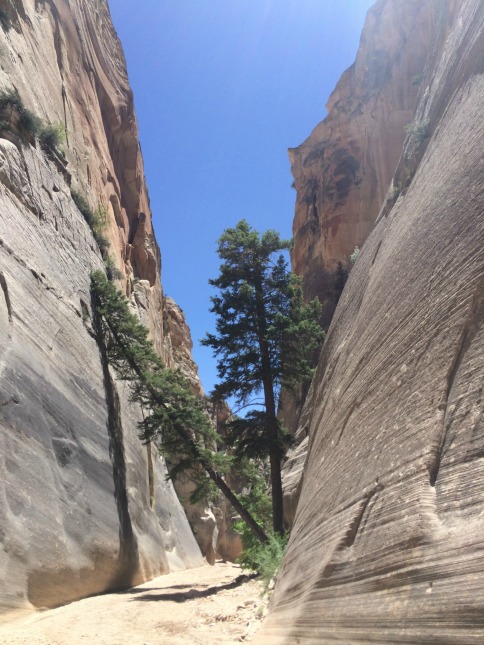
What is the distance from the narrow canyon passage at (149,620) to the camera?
25.4 ft

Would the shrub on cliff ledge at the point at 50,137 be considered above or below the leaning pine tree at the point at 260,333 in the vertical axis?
above

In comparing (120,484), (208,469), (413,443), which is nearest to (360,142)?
(208,469)

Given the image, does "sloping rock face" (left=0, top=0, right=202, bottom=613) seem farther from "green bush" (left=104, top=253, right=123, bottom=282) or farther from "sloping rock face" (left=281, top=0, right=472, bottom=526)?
"sloping rock face" (left=281, top=0, right=472, bottom=526)

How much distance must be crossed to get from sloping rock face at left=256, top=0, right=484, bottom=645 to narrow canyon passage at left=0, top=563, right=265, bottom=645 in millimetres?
1761

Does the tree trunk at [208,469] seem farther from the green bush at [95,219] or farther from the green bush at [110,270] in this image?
the green bush at [95,219]

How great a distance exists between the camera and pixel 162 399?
59.7ft

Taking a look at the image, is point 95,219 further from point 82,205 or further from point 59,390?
point 59,390

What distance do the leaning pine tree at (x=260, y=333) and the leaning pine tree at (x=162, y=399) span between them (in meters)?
1.12

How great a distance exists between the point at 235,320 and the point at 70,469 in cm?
848

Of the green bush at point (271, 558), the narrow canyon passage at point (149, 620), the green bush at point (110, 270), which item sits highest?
the green bush at point (110, 270)

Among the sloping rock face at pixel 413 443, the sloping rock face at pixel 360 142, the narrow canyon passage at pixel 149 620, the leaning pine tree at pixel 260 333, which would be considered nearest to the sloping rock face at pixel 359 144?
the sloping rock face at pixel 360 142

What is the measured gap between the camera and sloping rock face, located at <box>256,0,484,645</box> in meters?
3.56

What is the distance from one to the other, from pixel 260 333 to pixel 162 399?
4.19 metres

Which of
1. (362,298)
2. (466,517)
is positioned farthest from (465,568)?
(362,298)
